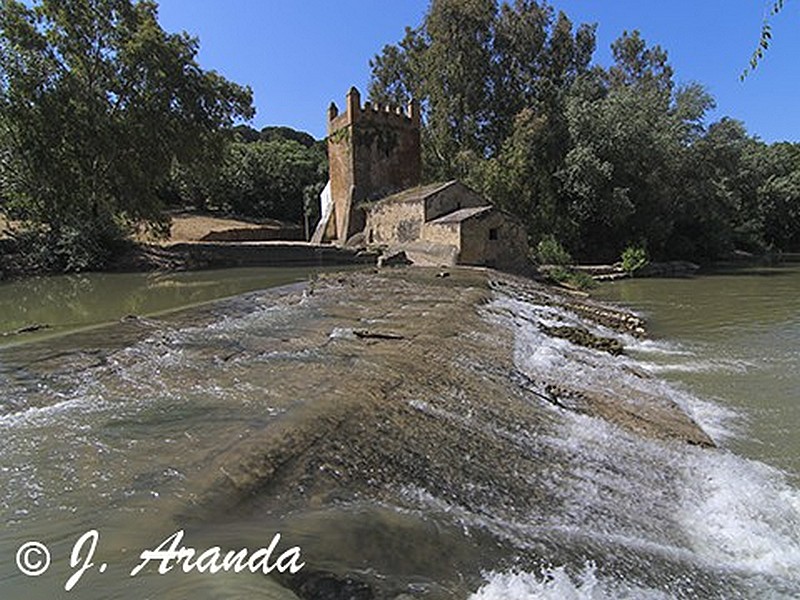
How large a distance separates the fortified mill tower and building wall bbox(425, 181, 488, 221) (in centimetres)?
643

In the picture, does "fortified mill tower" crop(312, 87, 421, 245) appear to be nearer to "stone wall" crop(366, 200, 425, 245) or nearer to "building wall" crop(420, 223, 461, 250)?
"stone wall" crop(366, 200, 425, 245)

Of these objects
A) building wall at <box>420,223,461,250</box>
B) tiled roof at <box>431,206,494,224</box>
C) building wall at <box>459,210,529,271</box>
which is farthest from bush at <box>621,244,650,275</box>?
building wall at <box>420,223,461,250</box>

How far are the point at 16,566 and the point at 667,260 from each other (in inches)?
1299

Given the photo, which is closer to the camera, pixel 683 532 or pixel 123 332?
pixel 683 532

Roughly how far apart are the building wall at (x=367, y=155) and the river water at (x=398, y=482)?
21.8 metres

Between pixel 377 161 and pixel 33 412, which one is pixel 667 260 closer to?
pixel 377 161

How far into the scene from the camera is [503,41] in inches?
1314

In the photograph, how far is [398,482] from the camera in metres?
4.13

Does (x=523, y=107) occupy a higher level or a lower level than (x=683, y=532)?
higher

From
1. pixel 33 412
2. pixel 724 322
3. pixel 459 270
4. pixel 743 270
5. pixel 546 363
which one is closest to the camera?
pixel 33 412

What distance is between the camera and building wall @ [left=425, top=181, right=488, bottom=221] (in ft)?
79.2

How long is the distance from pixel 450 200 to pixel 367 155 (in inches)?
309

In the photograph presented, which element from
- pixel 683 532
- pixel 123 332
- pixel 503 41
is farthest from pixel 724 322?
pixel 503 41

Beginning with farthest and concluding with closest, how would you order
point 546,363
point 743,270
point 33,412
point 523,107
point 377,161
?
point 523,107 < point 377,161 < point 743,270 < point 546,363 < point 33,412
